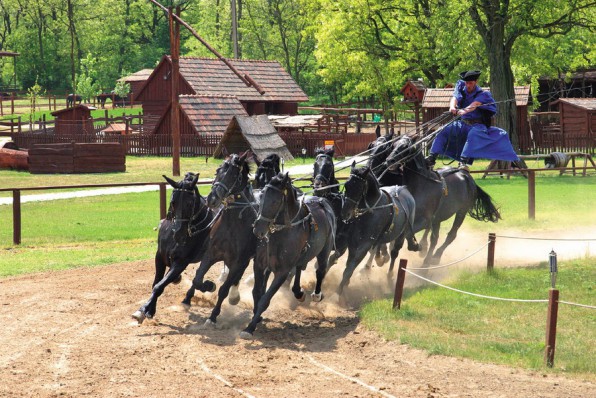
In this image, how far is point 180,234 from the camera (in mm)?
12664

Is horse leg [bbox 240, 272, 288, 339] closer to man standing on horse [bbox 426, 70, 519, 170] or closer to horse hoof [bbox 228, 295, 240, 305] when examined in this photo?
horse hoof [bbox 228, 295, 240, 305]

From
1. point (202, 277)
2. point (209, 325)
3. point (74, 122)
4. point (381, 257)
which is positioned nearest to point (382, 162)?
point (381, 257)

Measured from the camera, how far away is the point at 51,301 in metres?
13.5

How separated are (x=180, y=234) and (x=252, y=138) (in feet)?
99.3

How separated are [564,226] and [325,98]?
64718 millimetres

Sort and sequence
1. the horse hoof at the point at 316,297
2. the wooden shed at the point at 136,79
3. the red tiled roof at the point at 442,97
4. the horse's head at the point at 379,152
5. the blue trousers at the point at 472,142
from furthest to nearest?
the wooden shed at the point at 136,79
the red tiled roof at the point at 442,97
the blue trousers at the point at 472,142
the horse's head at the point at 379,152
the horse hoof at the point at 316,297

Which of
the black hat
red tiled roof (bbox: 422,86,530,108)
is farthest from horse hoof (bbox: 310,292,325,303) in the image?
red tiled roof (bbox: 422,86,530,108)

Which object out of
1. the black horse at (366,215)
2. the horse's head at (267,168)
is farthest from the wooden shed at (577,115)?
the horse's head at (267,168)

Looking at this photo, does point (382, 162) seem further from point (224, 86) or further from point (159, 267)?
point (224, 86)

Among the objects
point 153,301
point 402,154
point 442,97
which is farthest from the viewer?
point 442,97

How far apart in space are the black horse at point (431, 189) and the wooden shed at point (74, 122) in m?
37.9

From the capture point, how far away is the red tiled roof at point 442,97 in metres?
47.2

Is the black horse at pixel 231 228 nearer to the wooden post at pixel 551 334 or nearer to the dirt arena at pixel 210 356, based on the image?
the dirt arena at pixel 210 356

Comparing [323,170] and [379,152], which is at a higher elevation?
[379,152]
